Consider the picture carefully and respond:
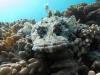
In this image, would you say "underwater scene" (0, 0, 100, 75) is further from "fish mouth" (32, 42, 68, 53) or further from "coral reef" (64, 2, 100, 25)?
"coral reef" (64, 2, 100, 25)

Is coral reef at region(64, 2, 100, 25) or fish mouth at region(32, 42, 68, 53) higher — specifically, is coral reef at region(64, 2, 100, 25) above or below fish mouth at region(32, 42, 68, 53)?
above

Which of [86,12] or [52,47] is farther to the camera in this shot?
[86,12]

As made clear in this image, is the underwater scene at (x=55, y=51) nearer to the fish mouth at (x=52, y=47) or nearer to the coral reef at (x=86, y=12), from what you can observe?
the fish mouth at (x=52, y=47)

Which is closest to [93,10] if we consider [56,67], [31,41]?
[31,41]

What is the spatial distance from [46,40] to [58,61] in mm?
341

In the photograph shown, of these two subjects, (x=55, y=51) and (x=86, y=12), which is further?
(x=86, y=12)

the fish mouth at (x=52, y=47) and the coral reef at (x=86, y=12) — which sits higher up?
the coral reef at (x=86, y=12)

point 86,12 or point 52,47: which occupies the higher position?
point 86,12

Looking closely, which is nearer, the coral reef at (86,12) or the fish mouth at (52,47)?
the fish mouth at (52,47)

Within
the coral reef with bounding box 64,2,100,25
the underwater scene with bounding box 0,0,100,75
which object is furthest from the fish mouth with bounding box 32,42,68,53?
the coral reef with bounding box 64,2,100,25

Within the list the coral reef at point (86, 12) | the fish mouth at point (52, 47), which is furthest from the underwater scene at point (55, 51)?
the coral reef at point (86, 12)

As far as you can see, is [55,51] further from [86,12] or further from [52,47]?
[86,12]

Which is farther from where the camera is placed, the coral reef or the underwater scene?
the coral reef

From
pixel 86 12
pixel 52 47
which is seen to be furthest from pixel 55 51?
pixel 86 12
